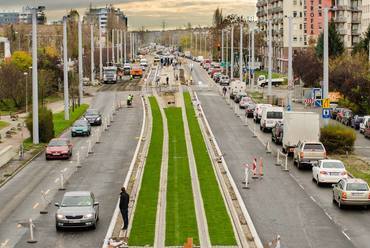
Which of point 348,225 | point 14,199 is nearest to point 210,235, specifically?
point 348,225

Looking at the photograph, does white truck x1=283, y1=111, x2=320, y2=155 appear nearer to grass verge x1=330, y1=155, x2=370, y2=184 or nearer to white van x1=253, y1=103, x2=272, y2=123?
grass verge x1=330, y1=155, x2=370, y2=184

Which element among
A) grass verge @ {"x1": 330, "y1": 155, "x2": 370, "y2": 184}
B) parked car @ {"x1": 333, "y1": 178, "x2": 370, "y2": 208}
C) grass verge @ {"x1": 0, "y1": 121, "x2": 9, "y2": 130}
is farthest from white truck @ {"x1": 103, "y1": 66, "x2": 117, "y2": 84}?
parked car @ {"x1": 333, "y1": 178, "x2": 370, "y2": 208}

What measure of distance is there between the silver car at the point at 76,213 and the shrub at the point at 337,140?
24964 millimetres

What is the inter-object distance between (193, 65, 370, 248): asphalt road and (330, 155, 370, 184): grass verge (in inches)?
96.8

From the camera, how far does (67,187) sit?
41094mm

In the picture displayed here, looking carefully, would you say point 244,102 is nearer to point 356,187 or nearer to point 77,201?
point 356,187

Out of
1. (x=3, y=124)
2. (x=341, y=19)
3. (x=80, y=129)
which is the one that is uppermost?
(x=341, y=19)

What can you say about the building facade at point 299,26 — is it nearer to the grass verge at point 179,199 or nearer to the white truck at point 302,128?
the grass verge at point 179,199

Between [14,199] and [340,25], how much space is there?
121 metres

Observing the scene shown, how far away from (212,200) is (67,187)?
830 cm

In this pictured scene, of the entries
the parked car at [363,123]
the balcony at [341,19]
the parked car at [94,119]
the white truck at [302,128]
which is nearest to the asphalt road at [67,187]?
the parked car at [94,119]

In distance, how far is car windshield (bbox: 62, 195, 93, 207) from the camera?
1230 inches

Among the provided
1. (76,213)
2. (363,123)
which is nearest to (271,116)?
(363,123)

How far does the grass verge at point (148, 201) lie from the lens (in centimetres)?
2905
